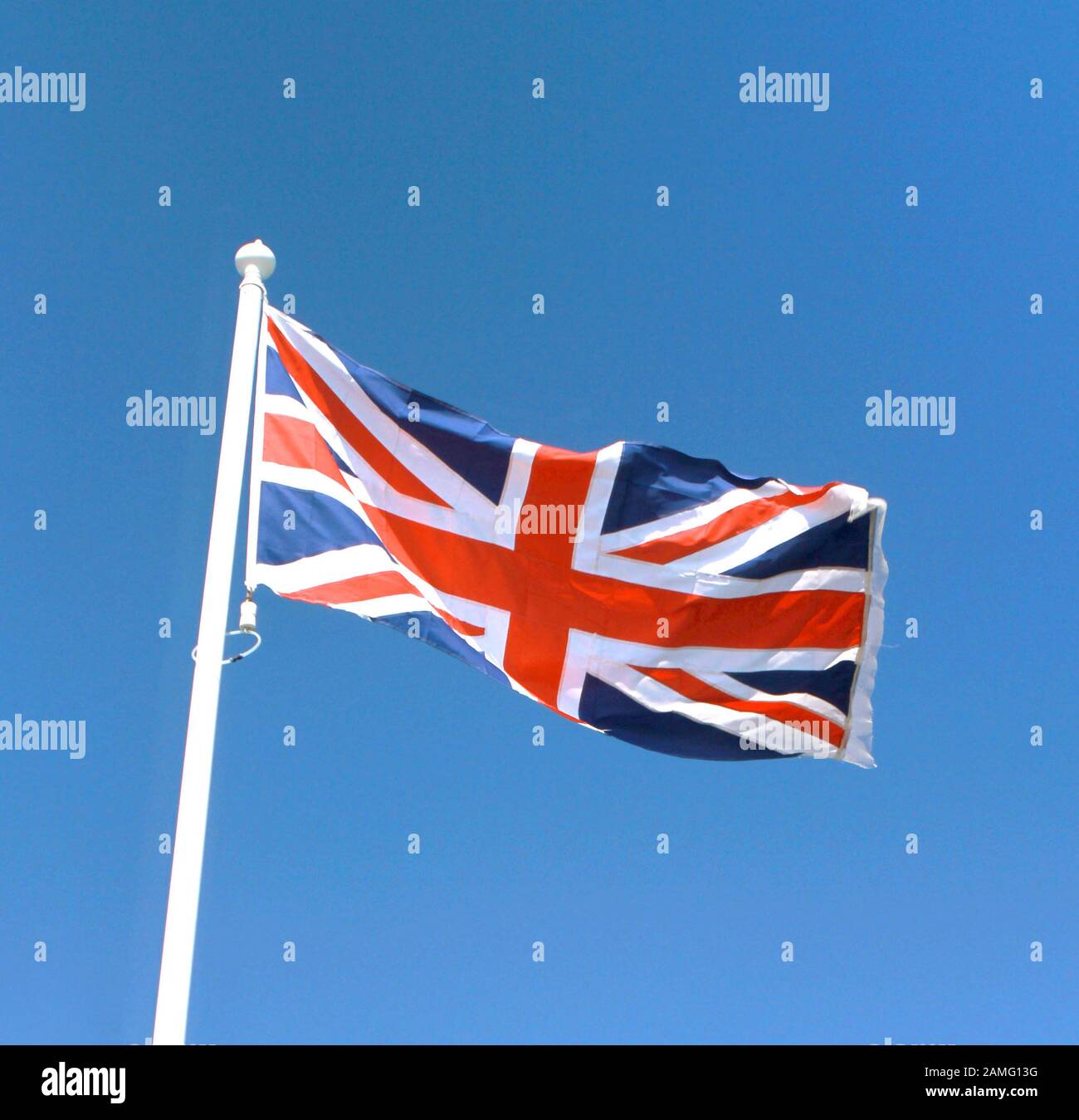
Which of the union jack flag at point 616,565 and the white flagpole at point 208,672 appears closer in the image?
Answer: the white flagpole at point 208,672

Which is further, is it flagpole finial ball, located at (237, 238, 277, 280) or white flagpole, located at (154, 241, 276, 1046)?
flagpole finial ball, located at (237, 238, 277, 280)

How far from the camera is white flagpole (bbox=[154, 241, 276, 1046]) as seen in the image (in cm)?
757

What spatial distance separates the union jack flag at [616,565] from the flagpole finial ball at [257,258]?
0.67 metres

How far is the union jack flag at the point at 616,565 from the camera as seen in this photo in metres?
10.8

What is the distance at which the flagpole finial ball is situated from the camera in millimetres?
9875

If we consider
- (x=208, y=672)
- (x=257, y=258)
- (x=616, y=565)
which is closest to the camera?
(x=208, y=672)

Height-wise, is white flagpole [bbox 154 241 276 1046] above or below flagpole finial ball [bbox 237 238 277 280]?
below

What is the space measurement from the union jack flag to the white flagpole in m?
0.80

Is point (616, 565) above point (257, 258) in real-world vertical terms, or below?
below

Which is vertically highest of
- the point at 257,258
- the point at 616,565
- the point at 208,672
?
the point at 257,258

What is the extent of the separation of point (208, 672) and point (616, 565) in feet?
13.4

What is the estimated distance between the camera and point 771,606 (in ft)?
37.8

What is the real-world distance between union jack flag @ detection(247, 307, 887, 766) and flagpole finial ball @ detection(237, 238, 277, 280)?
67cm

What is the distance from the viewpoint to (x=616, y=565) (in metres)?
11.4
